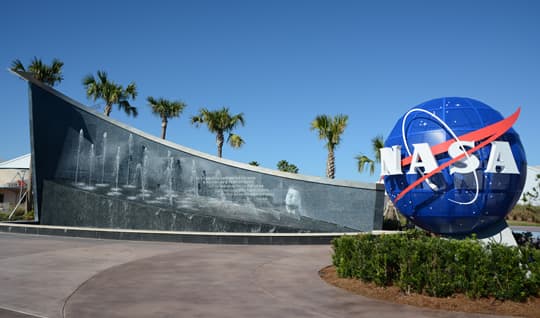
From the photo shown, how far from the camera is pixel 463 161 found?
1193 cm

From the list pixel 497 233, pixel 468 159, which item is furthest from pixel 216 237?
pixel 497 233

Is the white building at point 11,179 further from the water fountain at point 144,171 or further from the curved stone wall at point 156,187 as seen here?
the water fountain at point 144,171

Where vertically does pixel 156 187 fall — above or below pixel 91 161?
below

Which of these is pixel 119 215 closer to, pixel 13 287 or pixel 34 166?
pixel 34 166

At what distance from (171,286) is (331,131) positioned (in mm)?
25997

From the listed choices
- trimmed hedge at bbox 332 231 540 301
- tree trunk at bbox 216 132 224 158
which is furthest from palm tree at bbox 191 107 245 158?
trimmed hedge at bbox 332 231 540 301

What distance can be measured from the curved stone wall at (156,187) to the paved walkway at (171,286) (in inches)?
313

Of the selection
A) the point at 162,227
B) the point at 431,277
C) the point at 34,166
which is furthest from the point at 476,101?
the point at 34,166

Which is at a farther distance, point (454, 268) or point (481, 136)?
point (481, 136)

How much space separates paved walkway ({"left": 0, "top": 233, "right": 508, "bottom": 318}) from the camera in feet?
23.4

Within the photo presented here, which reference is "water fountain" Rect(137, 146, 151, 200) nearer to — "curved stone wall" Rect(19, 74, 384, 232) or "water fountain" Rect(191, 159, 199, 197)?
"curved stone wall" Rect(19, 74, 384, 232)

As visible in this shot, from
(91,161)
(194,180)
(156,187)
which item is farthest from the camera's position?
(91,161)

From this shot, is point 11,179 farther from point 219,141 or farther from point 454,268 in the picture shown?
point 454,268

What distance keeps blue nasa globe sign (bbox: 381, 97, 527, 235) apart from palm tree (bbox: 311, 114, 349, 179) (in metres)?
19.8
